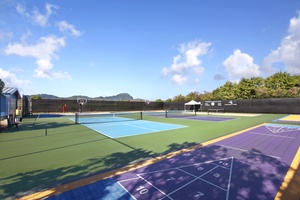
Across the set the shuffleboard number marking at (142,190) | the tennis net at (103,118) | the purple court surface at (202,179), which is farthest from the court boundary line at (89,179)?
the tennis net at (103,118)

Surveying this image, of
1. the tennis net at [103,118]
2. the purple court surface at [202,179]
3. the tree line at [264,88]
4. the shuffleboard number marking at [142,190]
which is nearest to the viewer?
the purple court surface at [202,179]

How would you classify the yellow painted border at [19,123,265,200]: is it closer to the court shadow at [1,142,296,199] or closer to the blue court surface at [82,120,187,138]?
the court shadow at [1,142,296,199]

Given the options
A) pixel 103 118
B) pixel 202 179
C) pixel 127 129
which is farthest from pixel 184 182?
pixel 103 118

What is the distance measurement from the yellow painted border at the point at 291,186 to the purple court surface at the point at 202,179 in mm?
93

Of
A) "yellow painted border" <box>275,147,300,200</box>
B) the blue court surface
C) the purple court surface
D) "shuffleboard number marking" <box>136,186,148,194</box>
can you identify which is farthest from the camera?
the blue court surface

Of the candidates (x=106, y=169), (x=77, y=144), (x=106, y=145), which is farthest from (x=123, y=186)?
(x=77, y=144)

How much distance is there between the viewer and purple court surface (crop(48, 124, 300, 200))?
349cm

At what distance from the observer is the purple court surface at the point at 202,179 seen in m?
3.49

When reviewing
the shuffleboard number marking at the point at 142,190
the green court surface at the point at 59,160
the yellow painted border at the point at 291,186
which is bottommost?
the yellow painted border at the point at 291,186

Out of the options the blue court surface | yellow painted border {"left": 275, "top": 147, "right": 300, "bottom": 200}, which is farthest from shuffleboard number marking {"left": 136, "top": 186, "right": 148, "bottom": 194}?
the blue court surface

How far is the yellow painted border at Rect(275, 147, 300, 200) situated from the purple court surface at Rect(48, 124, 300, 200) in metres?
0.09

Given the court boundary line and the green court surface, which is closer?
the court boundary line

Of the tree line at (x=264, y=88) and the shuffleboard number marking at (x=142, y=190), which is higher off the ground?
the tree line at (x=264, y=88)

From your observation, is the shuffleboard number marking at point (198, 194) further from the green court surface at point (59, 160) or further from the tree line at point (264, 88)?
the tree line at point (264, 88)
